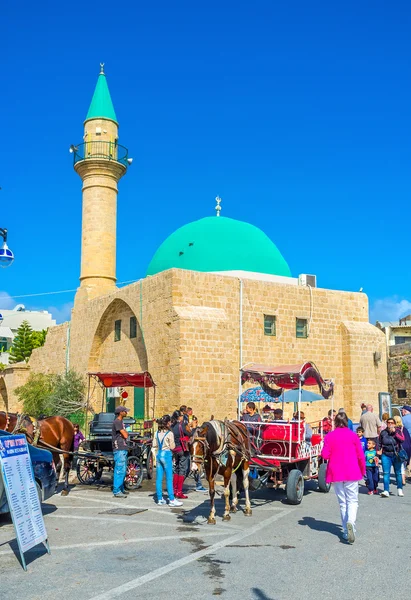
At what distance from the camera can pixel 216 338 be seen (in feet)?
56.5

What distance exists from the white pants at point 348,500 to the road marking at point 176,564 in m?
1.13

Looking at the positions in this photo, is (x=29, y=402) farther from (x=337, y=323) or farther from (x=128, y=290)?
(x=337, y=323)

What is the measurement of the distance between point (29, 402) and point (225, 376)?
961cm

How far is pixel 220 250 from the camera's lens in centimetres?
2291

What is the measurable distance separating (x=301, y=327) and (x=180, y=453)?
1056cm

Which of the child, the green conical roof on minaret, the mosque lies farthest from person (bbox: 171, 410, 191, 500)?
the green conical roof on minaret

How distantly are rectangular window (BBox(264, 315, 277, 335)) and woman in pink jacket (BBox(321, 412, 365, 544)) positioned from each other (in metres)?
12.2

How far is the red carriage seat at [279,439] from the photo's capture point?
9398 millimetres

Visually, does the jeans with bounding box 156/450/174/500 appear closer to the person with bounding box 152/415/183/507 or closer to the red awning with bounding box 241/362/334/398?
the person with bounding box 152/415/183/507

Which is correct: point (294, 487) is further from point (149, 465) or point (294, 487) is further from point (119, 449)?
point (149, 465)

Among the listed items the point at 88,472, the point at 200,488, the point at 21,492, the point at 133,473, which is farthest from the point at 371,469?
the point at 21,492

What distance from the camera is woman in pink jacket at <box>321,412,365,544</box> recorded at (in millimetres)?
6660

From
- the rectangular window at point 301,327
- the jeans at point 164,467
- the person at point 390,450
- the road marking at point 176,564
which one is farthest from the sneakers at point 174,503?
the rectangular window at point 301,327

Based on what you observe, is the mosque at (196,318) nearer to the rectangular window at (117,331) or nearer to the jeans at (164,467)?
the rectangular window at (117,331)
